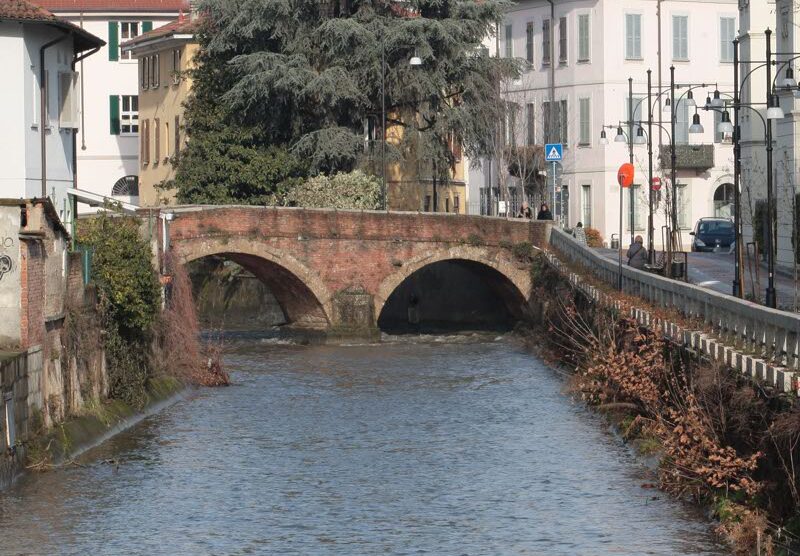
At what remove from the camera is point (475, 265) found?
55.9 metres

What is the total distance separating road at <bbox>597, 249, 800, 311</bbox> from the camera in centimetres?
3819

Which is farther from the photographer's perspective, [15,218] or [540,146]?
[540,146]

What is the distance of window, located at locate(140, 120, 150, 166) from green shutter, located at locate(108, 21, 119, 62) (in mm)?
7356

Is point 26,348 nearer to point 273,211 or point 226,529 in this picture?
point 226,529

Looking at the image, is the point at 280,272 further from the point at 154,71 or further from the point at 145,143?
the point at 145,143

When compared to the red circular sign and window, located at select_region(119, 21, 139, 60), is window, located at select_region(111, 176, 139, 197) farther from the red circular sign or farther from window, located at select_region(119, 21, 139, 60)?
the red circular sign

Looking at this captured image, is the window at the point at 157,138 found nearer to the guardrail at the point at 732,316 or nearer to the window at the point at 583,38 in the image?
the window at the point at 583,38

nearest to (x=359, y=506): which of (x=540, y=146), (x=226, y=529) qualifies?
(x=226, y=529)

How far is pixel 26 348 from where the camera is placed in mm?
26375

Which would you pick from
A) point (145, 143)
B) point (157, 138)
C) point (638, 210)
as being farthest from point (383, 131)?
point (145, 143)

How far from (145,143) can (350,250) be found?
24876mm

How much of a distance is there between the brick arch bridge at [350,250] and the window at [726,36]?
20.9m

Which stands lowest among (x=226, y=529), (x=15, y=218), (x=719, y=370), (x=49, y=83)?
(x=226, y=529)

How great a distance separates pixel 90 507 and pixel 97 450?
14.7 feet
